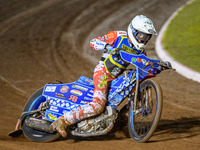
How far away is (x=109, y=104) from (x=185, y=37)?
7.80m

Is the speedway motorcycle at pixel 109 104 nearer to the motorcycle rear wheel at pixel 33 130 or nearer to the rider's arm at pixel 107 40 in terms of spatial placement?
the motorcycle rear wheel at pixel 33 130

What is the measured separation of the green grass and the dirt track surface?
732 millimetres

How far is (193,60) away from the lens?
9727 mm

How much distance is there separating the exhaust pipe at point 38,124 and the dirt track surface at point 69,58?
0.31 m

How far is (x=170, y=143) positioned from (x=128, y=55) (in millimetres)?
1598

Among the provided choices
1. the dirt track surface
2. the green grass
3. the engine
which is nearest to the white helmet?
the engine

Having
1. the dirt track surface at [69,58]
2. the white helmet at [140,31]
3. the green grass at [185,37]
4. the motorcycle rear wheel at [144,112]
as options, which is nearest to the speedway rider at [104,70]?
the white helmet at [140,31]

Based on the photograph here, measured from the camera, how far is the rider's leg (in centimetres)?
522

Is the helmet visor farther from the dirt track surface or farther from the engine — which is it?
the dirt track surface

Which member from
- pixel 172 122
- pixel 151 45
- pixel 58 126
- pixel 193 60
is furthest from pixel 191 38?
pixel 58 126

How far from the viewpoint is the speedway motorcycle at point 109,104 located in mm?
4902

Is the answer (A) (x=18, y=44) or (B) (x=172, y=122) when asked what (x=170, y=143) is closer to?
(B) (x=172, y=122)

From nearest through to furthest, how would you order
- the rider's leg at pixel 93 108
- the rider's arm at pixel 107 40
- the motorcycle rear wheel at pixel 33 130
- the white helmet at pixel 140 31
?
the white helmet at pixel 140 31 < the rider's arm at pixel 107 40 < the rider's leg at pixel 93 108 < the motorcycle rear wheel at pixel 33 130

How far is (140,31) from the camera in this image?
16.3ft
